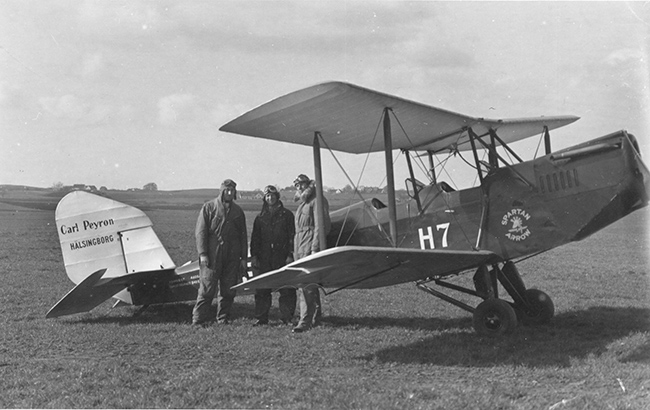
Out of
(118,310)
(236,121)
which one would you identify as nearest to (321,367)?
(236,121)

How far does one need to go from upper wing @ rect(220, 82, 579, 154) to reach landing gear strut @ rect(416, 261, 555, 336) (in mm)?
1690

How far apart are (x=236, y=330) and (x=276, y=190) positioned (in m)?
1.89

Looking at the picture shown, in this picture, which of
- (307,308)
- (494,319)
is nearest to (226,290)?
(307,308)

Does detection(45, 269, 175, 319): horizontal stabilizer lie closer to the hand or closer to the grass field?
the grass field

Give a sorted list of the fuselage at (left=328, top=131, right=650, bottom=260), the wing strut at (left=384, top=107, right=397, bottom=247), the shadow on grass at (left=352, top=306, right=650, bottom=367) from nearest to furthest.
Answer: the shadow on grass at (left=352, top=306, right=650, bottom=367) < the fuselage at (left=328, top=131, right=650, bottom=260) < the wing strut at (left=384, top=107, right=397, bottom=247)

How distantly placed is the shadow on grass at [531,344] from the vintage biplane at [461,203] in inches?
11.3

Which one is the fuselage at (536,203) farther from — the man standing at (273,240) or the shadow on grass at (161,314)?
the shadow on grass at (161,314)

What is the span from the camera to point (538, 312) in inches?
257

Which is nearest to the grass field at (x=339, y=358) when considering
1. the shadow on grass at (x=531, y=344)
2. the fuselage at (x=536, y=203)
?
the shadow on grass at (x=531, y=344)

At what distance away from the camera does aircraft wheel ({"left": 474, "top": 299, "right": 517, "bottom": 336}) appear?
221 inches

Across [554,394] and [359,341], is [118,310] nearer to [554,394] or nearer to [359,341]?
[359,341]

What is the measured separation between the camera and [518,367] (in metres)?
4.77

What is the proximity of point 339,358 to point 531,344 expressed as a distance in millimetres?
1937

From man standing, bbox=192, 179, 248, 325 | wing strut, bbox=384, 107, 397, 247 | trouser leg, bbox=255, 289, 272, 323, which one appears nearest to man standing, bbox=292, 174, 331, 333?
trouser leg, bbox=255, 289, 272, 323
